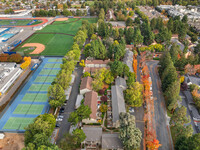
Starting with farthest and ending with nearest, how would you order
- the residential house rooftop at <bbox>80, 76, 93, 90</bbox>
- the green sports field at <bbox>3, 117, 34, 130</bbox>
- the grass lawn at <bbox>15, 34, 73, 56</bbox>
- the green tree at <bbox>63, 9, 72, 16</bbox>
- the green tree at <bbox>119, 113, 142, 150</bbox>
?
1. the green tree at <bbox>63, 9, 72, 16</bbox>
2. the grass lawn at <bbox>15, 34, 73, 56</bbox>
3. the residential house rooftop at <bbox>80, 76, 93, 90</bbox>
4. the green sports field at <bbox>3, 117, 34, 130</bbox>
5. the green tree at <bbox>119, 113, 142, 150</bbox>

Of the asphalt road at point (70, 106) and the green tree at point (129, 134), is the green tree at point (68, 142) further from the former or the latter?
the green tree at point (129, 134)

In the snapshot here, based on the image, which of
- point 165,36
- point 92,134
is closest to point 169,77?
point 92,134

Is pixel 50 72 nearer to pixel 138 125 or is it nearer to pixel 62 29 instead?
pixel 138 125

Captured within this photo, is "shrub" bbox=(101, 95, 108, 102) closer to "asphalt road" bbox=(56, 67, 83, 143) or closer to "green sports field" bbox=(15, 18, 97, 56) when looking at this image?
"asphalt road" bbox=(56, 67, 83, 143)

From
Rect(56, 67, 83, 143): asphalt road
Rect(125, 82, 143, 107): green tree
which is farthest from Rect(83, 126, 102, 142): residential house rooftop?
Rect(125, 82, 143, 107): green tree

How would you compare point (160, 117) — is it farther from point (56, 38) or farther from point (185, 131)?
point (56, 38)

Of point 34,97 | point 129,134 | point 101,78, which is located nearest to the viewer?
point 129,134
